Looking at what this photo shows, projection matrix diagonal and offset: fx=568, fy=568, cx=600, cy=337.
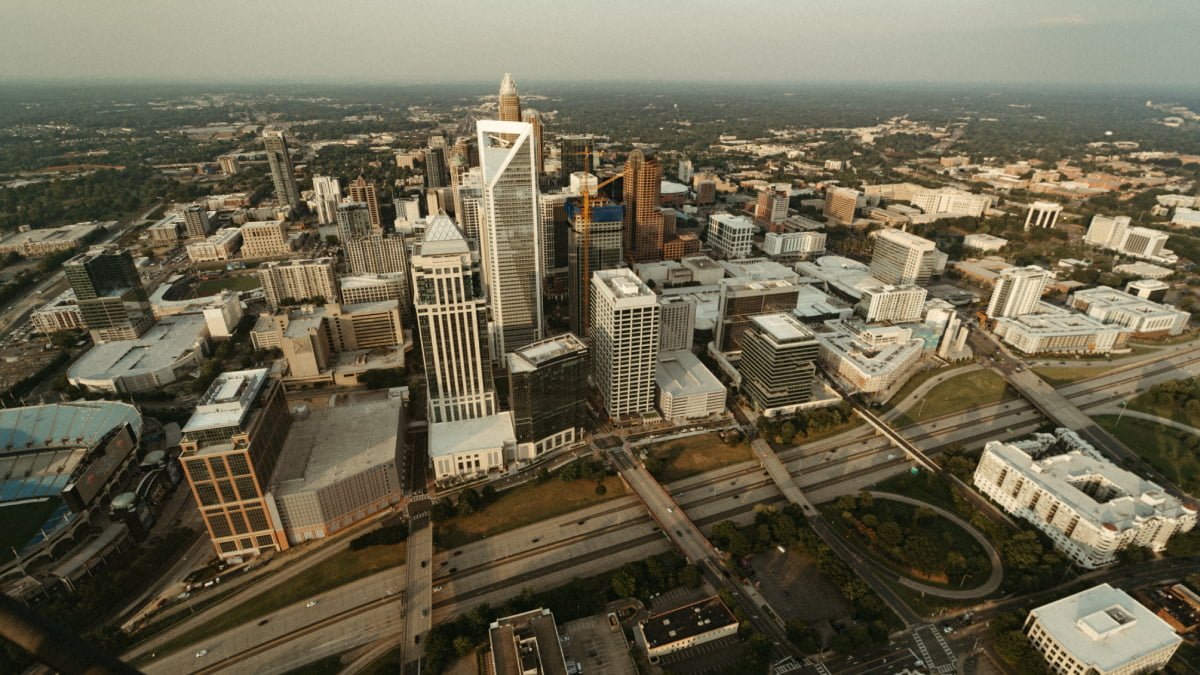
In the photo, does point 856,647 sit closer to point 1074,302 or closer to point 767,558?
point 767,558

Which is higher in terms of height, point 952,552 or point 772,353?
point 772,353

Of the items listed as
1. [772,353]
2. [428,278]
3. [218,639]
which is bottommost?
[218,639]

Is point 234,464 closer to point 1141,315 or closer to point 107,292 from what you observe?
point 107,292

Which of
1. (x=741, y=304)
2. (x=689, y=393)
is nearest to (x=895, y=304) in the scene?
(x=741, y=304)

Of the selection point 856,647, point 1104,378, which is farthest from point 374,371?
point 1104,378

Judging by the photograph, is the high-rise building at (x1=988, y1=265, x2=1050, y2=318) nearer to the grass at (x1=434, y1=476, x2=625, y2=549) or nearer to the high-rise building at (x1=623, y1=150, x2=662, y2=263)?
the high-rise building at (x1=623, y1=150, x2=662, y2=263)

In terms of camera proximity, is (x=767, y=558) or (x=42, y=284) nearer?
(x=767, y=558)

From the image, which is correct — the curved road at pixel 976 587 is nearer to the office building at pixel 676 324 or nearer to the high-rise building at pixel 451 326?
the office building at pixel 676 324

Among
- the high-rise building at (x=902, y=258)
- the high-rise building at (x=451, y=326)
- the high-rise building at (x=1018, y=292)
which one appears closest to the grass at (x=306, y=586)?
the high-rise building at (x=451, y=326)
